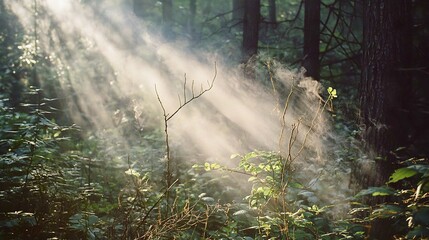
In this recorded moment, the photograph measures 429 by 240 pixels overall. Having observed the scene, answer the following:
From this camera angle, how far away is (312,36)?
7.94m

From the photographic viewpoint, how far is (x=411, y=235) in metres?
2.40

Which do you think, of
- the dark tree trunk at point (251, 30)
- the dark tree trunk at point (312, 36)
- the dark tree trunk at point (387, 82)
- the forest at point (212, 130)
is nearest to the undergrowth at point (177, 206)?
the forest at point (212, 130)

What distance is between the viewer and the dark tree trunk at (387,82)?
15.6 feet

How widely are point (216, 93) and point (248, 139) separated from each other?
1416 mm

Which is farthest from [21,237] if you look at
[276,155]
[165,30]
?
[165,30]

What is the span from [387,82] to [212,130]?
4234 millimetres

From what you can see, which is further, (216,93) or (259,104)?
(216,93)

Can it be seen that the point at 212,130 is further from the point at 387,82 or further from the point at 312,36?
the point at 387,82

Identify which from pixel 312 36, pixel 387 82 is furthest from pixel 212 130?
pixel 387 82

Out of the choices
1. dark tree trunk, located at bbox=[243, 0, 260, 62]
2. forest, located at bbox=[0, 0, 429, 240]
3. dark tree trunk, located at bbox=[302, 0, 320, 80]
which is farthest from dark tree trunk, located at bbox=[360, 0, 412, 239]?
dark tree trunk, located at bbox=[243, 0, 260, 62]

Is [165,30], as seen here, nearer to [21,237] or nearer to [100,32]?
[100,32]

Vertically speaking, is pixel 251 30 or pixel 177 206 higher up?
pixel 251 30

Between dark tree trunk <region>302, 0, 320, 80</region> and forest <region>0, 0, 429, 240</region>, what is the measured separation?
28 mm

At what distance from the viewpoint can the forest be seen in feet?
12.1
